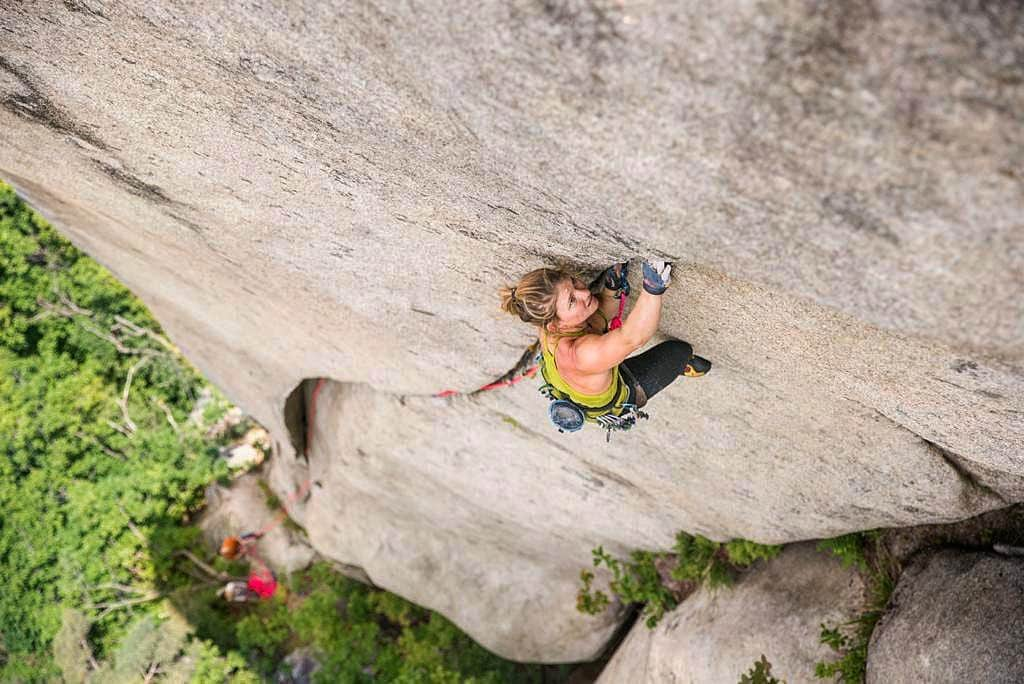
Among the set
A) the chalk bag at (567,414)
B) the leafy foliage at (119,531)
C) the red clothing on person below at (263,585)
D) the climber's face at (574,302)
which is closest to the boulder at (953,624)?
the chalk bag at (567,414)

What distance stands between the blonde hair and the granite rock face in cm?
11

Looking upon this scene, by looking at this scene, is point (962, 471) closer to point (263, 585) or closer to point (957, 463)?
point (957, 463)

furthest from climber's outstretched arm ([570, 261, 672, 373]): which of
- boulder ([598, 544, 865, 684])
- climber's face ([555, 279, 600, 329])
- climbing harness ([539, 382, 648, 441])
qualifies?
boulder ([598, 544, 865, 684])

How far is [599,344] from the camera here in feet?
10.9

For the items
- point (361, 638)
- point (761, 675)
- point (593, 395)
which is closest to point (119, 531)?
point (361, 638)

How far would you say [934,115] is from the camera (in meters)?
1.77

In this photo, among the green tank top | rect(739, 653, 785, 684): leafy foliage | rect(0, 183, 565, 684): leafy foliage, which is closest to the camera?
the green tank top

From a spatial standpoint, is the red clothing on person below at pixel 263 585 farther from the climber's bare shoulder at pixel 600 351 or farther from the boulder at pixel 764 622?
the climber's bare shoulder at pixel 600 351

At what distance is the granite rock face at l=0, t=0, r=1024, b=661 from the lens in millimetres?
1867

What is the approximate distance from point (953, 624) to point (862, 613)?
0.96 metres

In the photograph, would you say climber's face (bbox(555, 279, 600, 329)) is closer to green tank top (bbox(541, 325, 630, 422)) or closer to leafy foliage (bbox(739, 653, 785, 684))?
green tank top (bbox(541, 325, 630, 422))

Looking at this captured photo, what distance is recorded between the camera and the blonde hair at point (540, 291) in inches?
128

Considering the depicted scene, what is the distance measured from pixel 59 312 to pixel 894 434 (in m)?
18.0

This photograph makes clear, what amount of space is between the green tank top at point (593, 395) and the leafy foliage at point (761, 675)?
257 centimetres
